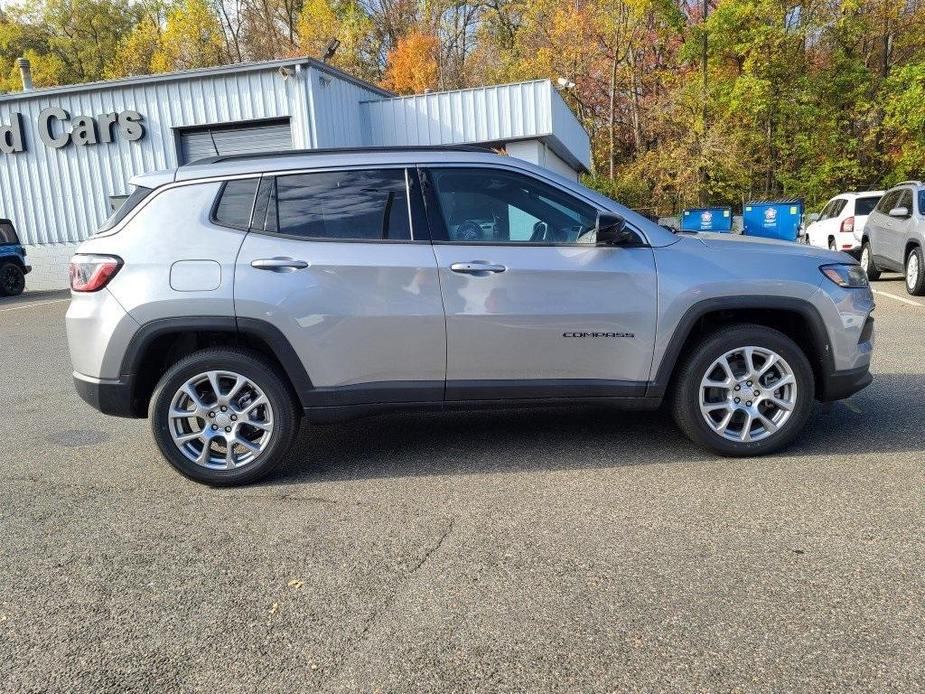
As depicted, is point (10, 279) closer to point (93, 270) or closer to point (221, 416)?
point (93, 270)

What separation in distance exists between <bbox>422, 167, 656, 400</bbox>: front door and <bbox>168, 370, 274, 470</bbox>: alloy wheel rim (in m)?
1.09

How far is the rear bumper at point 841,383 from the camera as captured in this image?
420 centimetres

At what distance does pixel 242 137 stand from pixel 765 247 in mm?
15985

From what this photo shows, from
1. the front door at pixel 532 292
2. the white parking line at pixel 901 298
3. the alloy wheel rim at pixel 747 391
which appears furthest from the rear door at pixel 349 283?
the white parking line at pixel 901 298

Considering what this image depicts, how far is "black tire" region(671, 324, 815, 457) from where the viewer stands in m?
4.12

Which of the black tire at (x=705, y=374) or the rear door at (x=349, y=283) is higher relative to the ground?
the rear door at (x=349, y=283)

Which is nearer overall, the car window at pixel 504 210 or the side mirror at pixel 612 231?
the side mirror at pixel 612 231

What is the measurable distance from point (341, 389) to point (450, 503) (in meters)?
0.90

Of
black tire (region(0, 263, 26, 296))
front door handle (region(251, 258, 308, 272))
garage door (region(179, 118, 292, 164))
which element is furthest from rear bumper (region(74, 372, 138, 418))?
black tire (region(0, 263, 26, 296))

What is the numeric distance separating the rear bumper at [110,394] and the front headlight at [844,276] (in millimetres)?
4023

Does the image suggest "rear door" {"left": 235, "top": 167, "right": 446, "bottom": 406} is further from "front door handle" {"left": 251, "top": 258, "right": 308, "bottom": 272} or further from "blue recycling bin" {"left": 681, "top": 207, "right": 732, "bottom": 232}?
"blue recycling bin" {"left": 681, "top": 207, "right": 732, "bottom": 232}

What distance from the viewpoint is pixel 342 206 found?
412 centimetres

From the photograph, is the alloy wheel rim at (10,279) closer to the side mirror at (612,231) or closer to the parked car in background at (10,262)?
the parked car in background at (10,262)

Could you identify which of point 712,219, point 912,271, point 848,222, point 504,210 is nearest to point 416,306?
point 504,210
